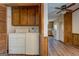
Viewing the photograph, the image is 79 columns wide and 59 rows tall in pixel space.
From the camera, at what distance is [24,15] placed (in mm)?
6613

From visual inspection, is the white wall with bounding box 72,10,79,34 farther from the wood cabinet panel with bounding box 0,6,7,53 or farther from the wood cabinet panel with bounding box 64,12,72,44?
the wood cabinet panel with bounding box 0,6,7,53

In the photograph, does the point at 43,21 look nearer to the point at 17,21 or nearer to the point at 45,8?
the point at 45,8

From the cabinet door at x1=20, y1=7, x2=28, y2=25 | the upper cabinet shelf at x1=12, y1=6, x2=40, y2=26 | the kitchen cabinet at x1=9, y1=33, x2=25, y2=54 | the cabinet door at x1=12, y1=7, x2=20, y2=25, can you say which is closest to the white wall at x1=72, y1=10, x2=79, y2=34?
the upper cabinet shelf at x1=12, y1=6, x2=40, y2=26

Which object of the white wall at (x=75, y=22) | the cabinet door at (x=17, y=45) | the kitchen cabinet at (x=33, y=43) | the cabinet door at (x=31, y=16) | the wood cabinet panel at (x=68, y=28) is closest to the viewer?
the kitchen cabinet at (x=33, y=43)

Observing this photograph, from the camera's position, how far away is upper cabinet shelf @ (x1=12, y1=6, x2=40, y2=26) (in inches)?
258

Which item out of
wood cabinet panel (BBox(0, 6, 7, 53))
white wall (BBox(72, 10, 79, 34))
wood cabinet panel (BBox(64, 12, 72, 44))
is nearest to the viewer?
wood cabinet panel (BBox(0, 6, 7, 53))

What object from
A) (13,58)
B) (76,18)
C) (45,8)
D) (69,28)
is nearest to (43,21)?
(45,8)

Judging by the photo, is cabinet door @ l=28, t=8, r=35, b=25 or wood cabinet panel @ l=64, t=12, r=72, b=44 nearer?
cabinet door @ l=28, t=8, r=35, b=25

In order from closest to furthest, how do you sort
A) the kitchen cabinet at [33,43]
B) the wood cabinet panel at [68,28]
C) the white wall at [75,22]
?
→ the kitchen cabinet at [33,43]
the white wall at [75,22]
the wood cabinet panel at [68,28]

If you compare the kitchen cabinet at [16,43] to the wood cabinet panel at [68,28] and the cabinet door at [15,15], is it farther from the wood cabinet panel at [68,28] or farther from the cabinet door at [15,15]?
the wood cabinet panel at [68,28]

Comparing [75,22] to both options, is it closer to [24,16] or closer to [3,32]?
[24,16]

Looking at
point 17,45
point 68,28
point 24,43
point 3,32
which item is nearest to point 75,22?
point 68,28

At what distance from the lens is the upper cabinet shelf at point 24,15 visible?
258 inches

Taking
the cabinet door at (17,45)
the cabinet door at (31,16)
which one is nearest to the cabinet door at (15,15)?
the cabinet door at (31,16)
